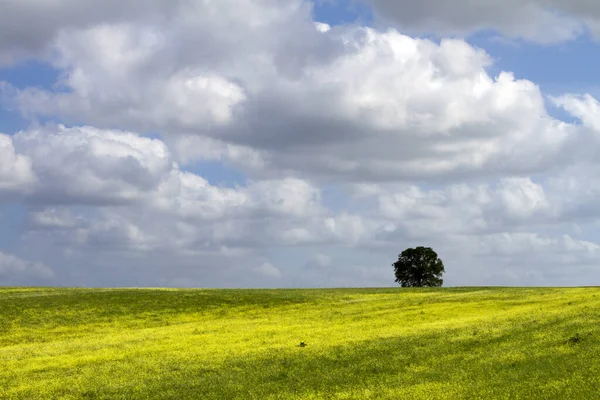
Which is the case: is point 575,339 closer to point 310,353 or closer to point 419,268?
point 310,353

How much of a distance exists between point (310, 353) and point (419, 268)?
10812 centimetres

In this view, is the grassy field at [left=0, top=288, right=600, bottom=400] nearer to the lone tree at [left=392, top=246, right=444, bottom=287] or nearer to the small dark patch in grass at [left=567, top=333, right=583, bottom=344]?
the small dark patch in grass at [left=567, top=333, right=583, bottom=344]

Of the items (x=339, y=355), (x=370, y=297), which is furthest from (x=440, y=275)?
(x=339, y=355)

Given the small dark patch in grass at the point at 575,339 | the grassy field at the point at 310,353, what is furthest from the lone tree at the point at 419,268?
the small dark patch in grass at the point at 575,339

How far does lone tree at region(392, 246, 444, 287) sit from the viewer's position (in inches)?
5679

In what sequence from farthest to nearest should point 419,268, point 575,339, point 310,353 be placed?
point 419,268 < point 310,353 < point 575,339

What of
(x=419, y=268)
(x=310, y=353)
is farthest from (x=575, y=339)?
(x=419, y=268)

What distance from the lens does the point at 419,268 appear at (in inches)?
5709

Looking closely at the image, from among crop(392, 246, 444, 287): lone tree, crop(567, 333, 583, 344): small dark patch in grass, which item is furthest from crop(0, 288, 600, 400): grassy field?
crop(392, 246, 444, 287): lone tree

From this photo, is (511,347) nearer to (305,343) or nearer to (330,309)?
(305,343)

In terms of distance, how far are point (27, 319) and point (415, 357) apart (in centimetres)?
4742

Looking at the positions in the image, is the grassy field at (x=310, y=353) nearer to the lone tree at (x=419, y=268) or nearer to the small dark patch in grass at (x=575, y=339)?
the small dark patch in grass at (x=575, y=339)

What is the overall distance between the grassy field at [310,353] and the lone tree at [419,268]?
73095 mm

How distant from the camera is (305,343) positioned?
44562mm
